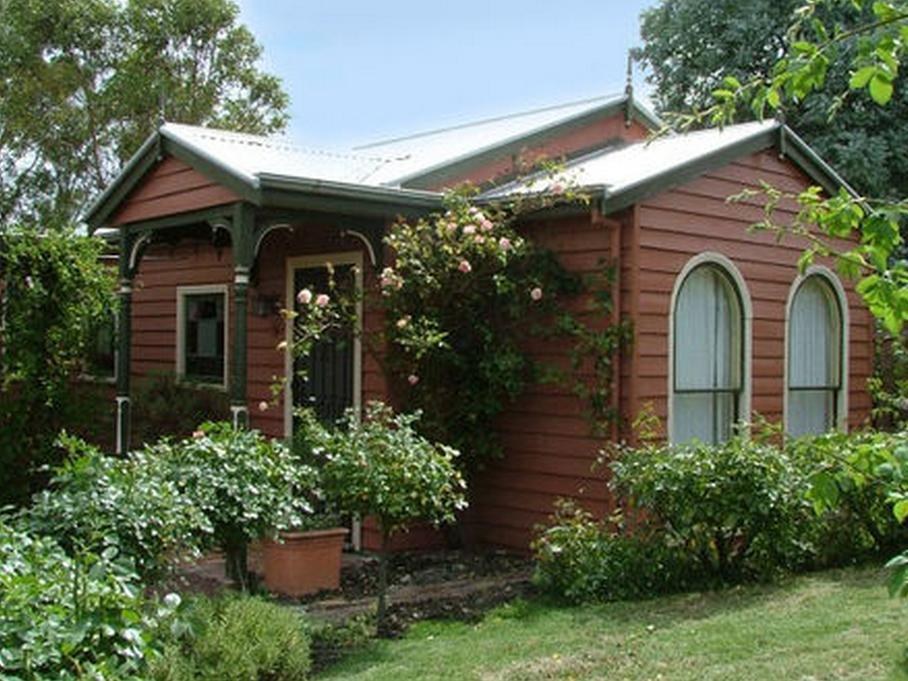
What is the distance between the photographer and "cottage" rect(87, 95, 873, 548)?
27.7 ft

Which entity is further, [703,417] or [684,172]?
[703,417]

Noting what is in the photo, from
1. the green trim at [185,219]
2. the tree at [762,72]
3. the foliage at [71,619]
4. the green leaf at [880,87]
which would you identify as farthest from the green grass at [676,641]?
the tree at [762,72]

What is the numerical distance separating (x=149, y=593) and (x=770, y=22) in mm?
17734

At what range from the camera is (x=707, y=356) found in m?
9.26

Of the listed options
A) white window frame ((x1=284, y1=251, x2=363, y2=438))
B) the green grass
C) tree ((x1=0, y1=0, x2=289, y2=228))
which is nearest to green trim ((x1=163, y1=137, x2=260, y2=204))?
white window frame ((x1=284, y1=251, x2=363, y2=438))

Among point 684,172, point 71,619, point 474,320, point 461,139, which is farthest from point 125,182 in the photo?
point 71,619

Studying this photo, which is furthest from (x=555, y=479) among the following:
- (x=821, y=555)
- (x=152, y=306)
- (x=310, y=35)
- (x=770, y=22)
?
(x=770, y=22)

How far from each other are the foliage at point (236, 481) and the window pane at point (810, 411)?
5.53 metres

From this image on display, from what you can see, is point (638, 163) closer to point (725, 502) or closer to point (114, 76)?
point (725, 502)

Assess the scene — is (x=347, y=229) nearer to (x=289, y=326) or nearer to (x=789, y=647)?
(x=289, y=326)

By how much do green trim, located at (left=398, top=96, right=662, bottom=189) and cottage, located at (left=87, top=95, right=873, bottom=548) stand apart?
0.07ft

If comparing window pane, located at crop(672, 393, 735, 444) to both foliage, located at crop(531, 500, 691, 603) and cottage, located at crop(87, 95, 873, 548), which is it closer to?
cottage, located at crop(87, 95, 873, 548)

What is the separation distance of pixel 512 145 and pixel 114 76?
15481 mm

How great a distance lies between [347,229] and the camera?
349 inches
